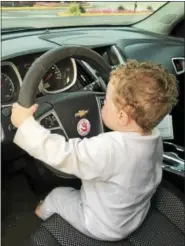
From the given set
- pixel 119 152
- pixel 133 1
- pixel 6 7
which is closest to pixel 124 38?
pixel 133 1

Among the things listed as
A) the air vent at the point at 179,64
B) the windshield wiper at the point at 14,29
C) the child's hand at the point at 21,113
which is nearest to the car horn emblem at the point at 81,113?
the child's hand at the point at 21,113

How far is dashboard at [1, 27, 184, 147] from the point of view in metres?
1.73

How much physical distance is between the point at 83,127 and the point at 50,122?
4.6 inches

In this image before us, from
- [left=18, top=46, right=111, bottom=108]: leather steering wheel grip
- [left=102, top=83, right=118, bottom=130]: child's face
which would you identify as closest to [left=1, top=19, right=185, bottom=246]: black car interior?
[left=18, top=46, right=111, bottom=108]: leather steering wheel grip

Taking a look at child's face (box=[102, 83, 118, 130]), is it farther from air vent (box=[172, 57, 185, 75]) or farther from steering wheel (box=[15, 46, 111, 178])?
air vent (box=[172, 57, 185, 75])

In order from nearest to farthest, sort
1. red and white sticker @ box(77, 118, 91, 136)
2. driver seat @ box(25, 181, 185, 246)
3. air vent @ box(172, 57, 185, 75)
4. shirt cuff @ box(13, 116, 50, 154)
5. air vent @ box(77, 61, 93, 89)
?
A: shirt cuff @ box(13, 116, 50, 154), driver seat @ box(25, 181, 185, 246), red and white sticker @ box(77, 118, 91, 136), air vent @ box(77, 61, 93, 89), air vent @ box(172, 57, 185, 75)

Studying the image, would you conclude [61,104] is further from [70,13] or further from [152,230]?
[70,13]

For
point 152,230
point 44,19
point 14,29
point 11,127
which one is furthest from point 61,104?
point 44,19

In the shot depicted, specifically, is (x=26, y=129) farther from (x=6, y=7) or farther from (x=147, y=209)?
(x=6, y=7)

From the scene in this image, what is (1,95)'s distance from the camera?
166 centimetres

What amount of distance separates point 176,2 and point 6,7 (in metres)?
1.02

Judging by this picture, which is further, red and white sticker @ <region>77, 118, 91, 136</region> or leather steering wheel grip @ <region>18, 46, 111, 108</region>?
red and white sticker @ <region>77, 118, 91, 136</region>

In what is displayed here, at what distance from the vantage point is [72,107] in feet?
5.49

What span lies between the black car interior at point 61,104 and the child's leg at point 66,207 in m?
0.03
